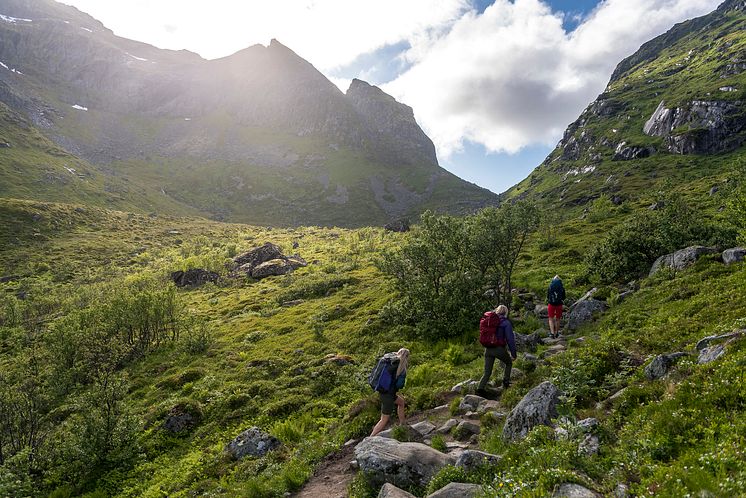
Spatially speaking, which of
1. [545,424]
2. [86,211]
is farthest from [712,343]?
[86,211]

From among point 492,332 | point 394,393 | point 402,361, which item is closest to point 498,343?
point 492,332

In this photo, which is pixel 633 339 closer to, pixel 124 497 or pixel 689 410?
pixel 689 410

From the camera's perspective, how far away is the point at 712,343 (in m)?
11.5

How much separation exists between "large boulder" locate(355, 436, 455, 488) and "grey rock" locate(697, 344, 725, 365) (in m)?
7.45

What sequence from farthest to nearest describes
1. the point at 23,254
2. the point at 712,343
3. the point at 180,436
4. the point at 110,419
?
the point at 23,254
the point at 180,436
the point at 110,419
the point at 712,343

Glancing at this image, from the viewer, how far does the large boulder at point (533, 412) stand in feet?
35.2

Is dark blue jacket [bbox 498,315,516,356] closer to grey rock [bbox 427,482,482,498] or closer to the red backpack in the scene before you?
the red backpack

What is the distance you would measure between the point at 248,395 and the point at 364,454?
17234 millimetres

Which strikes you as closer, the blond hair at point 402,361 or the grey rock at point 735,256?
the blond hair at point 402,361

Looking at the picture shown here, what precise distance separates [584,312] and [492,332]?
11926mm

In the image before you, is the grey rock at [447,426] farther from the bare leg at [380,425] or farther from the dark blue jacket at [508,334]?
the dark blue jacket at [508,334]

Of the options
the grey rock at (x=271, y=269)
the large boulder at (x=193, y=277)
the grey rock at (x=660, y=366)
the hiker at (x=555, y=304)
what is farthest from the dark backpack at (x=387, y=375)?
the large boulder at (x=193, y=277)

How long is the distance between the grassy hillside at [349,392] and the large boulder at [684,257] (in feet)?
5.23

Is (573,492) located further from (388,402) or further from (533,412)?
(388,402)
